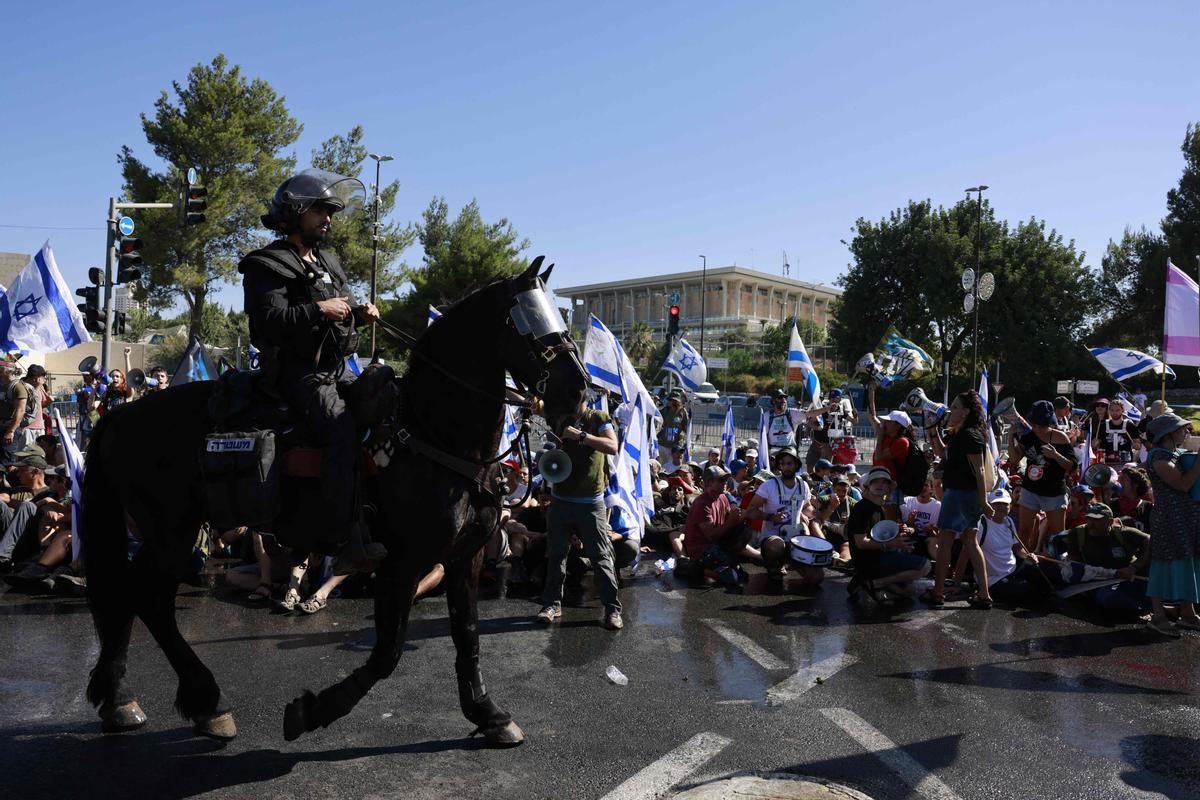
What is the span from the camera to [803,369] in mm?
18266

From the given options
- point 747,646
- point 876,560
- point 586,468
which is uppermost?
point 586,468

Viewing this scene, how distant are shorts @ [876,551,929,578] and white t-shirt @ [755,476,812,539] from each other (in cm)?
139

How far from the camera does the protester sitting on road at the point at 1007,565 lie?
8.75 m

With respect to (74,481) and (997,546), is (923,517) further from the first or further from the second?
(74,481)

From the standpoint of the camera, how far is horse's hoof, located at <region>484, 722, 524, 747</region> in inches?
180

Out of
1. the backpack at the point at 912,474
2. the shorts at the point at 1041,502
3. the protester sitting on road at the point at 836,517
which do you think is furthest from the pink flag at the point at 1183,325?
the protester sitting on road at the point at 836,517

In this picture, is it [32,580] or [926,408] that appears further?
[926,408]

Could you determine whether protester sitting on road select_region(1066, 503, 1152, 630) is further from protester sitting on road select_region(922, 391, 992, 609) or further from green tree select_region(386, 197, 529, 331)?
green tree select_region(386, 197, 529, 331)

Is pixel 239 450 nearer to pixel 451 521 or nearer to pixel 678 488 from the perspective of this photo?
pixel 451 521

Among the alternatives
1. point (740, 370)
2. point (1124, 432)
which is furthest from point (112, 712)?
point (740, 370)

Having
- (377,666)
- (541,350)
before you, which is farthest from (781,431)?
(541,350)

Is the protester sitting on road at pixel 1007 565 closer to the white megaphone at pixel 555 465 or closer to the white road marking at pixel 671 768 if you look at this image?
the white megaphone at pixel 555 465

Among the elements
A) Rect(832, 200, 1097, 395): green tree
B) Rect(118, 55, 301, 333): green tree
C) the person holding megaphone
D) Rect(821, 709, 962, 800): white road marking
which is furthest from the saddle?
Rect(832, 200, 1097, 395): green tree

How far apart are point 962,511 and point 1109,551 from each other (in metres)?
1.73
